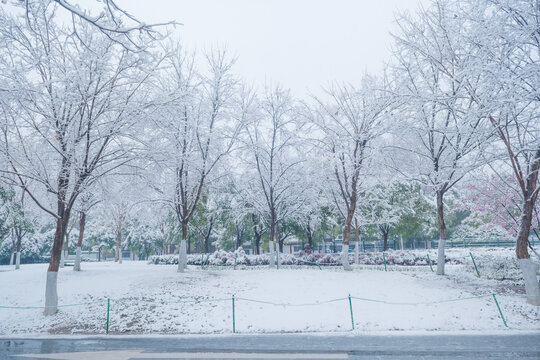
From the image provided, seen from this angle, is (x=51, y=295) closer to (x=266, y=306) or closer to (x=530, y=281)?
(x=266, y=306)

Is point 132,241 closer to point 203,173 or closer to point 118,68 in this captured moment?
point 203,173

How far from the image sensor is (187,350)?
8.02 m

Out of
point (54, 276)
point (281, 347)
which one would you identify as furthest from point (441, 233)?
point (54, 276)

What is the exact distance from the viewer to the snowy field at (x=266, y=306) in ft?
33.1

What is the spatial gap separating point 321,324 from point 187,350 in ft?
13.5

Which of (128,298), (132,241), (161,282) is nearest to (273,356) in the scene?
(128,298)

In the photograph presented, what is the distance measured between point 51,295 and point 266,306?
726 centimetres

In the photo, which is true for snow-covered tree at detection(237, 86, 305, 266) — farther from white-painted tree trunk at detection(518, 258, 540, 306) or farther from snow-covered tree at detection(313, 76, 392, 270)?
white-painted tree trunk at detection(518, 258, 540, 306)

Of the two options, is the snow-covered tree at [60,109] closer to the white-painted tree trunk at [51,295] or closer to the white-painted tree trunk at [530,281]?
the white-painted tree trunk at [51,295]

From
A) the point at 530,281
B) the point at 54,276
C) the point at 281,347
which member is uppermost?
the point at 54,276

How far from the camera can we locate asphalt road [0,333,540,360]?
7320 millimetres

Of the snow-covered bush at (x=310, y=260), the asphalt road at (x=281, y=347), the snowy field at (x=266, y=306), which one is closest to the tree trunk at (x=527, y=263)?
the snowy field at (x=266, y=306)

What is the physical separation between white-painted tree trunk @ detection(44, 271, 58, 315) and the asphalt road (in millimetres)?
1763

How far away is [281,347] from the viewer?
815 centimetres
